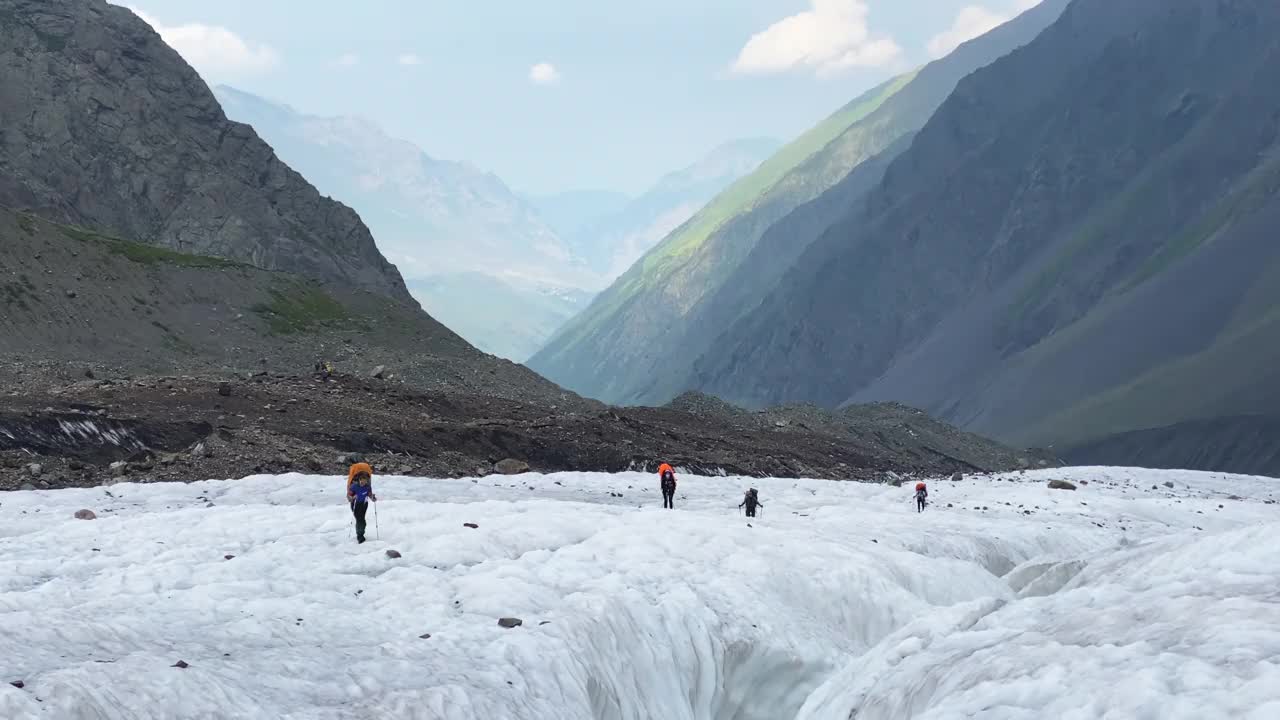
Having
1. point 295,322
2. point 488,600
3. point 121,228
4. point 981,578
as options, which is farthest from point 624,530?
point 121,228

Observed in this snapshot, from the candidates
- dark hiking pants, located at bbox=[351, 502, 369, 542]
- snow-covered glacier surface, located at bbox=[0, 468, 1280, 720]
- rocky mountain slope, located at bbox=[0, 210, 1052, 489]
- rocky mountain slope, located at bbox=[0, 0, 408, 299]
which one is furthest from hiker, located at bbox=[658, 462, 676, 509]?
rocky mountain slope, located at bbox=[0, 0, 408, 299]

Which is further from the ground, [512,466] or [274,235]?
[274,235]

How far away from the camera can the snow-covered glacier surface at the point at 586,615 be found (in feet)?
56.9

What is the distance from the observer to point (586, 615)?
2609cm

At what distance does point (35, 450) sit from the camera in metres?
43.2

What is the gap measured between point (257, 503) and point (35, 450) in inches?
425

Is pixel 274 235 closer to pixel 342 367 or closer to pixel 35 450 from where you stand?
pixel 342 367

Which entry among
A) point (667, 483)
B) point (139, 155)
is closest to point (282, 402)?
point (667, 483)

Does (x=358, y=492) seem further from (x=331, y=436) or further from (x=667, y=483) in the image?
(x=331, y=436)

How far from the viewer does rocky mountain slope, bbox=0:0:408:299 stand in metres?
127

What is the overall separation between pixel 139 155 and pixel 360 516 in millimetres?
117804

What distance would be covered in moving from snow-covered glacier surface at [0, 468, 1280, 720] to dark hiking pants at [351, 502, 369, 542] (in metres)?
0.78

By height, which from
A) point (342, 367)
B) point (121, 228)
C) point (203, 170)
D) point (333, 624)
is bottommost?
point (333, 624)

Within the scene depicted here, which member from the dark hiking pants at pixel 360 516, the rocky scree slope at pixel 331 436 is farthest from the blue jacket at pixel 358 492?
the rocky scree slope at pixel 331 436
